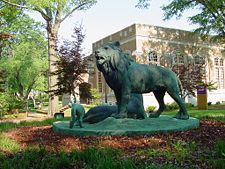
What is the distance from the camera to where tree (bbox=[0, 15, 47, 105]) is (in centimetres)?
3322

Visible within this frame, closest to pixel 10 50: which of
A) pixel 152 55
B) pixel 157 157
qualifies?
pixel 152 55

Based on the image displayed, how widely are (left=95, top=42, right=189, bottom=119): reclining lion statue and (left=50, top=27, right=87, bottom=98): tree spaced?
7740 mm

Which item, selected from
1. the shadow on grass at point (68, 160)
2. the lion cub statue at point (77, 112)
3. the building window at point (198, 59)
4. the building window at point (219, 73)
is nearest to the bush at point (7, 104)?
the lion cub statue at point (77, 112)

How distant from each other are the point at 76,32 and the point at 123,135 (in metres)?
10.5

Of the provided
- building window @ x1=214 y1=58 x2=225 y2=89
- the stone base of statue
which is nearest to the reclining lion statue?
the stone base of statue

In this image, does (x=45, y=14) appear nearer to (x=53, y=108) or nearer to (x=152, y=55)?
(x=53, y=108)

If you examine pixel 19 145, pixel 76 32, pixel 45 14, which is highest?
pixel 45 14

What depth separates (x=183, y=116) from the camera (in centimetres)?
805

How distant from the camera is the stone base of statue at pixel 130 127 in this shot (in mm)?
6395

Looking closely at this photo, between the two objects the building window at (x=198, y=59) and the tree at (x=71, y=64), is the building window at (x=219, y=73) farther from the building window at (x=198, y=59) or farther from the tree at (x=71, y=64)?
the tree at (x=71, y=64)

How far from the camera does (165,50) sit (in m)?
34.6

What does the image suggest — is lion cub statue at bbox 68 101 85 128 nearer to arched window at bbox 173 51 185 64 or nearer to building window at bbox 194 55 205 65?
arched window at bbox 173 51 185 64

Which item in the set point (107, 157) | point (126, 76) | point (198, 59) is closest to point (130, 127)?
point (126, 76)

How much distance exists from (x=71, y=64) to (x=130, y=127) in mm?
8756
